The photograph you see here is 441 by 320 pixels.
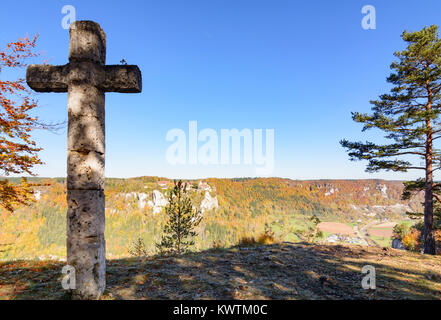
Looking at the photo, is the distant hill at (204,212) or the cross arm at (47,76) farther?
the distant hill at (204,212)

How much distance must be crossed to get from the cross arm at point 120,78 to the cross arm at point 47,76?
0.79 m

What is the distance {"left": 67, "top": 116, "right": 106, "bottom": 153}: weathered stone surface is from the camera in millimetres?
3953

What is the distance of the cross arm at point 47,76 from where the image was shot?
13.7 feet

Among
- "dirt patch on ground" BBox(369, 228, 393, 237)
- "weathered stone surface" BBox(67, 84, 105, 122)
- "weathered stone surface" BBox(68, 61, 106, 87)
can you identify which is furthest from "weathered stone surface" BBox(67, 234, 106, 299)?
"dirt patch on ground" BBox(369, 228, 393, 237)

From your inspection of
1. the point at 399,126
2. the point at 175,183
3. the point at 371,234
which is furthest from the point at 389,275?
the point at 371,234

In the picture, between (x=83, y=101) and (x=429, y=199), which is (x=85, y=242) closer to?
(x=83, y=101)

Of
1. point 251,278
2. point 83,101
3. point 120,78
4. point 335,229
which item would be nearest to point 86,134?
point 83,101

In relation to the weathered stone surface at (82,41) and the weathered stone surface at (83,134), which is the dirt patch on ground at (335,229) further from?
the weathered stone surface at (82,41)

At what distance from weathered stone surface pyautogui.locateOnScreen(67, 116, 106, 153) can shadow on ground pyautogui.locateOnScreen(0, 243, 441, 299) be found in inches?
114

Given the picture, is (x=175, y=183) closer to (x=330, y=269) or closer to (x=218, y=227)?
(x=330, y=269)

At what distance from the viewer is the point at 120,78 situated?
165 inches

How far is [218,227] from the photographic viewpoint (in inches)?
5472

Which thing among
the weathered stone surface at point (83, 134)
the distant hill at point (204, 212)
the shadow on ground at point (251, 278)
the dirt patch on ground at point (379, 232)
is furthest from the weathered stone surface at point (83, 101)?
the dirt patch on ground at point (379, 232)

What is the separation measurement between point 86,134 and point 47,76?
1562 millimetres
